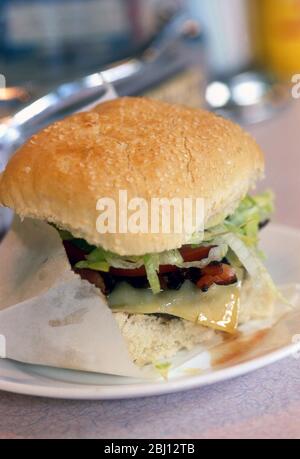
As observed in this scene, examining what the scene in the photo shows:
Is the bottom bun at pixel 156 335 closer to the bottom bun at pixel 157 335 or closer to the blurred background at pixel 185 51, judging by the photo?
the bottom bun at pixel 157 335

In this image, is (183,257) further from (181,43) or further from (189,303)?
(181,43)

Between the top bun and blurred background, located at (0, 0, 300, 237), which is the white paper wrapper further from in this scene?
blurred background, located at (0, 0, 300, 237)

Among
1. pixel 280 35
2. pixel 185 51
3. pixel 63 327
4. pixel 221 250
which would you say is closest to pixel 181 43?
pixel 185 51

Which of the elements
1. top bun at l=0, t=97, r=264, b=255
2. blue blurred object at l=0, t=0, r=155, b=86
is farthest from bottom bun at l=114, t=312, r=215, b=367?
blue blurred object at l=0, t=0, r=155, b=86


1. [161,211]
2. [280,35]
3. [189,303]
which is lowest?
[280,35]

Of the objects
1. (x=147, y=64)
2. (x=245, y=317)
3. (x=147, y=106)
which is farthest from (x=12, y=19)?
(x=245, y=317)
